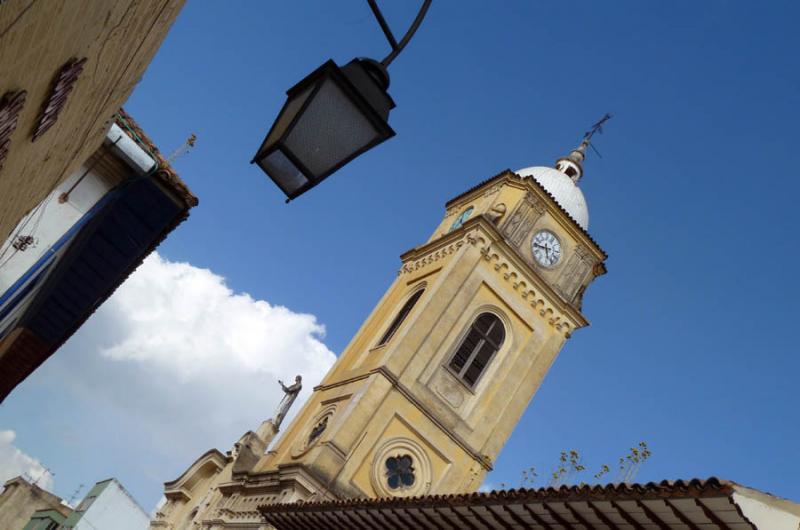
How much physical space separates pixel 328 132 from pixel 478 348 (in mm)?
19281

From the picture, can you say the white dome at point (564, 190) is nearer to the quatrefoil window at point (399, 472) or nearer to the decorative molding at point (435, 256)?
the decorative molding at point (435, 256)

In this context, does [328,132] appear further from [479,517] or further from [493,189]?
[493,189]

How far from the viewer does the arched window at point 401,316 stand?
23.3m

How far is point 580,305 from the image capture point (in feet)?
80.8

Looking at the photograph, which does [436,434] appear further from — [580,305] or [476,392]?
[580,305]

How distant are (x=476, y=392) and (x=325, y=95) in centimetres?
1927

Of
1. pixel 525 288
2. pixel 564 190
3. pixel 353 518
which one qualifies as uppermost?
pixel 564 190

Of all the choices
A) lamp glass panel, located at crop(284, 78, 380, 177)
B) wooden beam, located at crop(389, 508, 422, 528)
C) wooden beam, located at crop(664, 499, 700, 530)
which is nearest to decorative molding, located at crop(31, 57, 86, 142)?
lamp glass panel, located at crop(284, 78, 380, 177)

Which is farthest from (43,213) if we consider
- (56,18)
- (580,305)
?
(580,305)

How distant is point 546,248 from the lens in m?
24.3

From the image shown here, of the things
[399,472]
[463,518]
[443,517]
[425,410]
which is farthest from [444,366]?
[463,518]

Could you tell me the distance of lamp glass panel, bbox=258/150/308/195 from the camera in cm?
374

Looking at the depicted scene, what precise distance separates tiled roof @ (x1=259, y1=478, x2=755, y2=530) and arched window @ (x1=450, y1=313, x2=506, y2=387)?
32.8ft

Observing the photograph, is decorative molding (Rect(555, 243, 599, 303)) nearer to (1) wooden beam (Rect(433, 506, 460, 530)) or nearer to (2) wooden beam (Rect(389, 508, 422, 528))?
(2) wooden beam (Rect(389, 508, 422, 528))
